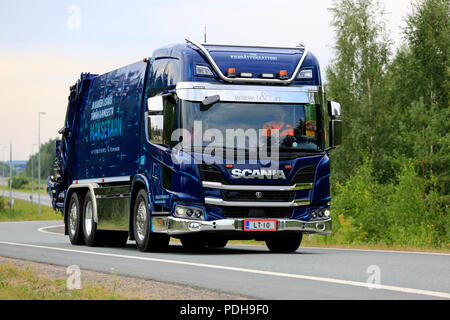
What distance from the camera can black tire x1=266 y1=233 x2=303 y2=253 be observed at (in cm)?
1741

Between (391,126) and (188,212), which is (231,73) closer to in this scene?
(188,212)

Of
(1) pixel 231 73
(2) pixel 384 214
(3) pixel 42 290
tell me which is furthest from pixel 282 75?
(2) pixel 384 214

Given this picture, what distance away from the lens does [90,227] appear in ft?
64.2

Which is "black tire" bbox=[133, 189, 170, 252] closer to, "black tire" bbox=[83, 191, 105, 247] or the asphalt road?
the asphalt road

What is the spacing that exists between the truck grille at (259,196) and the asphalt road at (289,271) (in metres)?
1.03

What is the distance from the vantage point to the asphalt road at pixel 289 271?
9.29 m

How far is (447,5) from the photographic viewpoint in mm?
46719

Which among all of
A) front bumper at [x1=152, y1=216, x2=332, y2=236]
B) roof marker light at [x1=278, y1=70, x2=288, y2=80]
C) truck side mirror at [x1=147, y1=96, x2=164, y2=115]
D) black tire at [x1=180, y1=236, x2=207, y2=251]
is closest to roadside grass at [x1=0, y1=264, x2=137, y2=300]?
front bumper at [x1=152, y1=216, x2=332, y2=236]

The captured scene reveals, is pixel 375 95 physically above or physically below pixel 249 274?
above

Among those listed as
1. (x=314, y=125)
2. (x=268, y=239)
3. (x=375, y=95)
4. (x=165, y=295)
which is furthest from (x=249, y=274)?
(x=375, y=95)

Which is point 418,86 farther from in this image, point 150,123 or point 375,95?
point 150,123

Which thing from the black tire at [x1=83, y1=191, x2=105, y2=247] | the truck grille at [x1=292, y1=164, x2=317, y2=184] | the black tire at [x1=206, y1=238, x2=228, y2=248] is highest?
the truck grille at [x1=292, y1=164, x2=317, y2=184]

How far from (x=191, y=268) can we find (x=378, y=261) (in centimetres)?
322

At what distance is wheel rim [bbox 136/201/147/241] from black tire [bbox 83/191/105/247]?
9.28 feet
